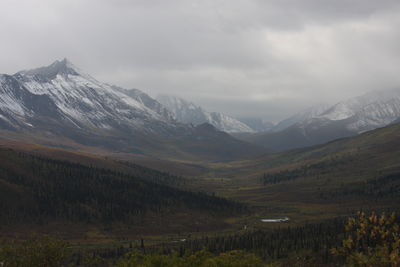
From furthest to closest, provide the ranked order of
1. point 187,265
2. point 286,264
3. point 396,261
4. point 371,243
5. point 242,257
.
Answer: point 371,243 < point 286,264 < point 242,257 < point 187,265 < point 396,261

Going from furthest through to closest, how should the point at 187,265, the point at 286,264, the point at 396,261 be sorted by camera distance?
1. the point at 286,264
2. the point at 187,265
3. the point at 396,261

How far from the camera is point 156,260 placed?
11331 centimetres

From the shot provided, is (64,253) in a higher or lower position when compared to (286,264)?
higher

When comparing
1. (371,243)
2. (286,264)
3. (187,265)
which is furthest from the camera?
(371,243)

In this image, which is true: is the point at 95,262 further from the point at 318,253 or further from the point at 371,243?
the point at 371,243

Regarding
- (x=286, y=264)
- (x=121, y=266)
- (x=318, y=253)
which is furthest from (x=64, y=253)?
(x=318, y=253)

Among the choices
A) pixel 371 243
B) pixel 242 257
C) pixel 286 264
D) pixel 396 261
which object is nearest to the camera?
pixel 396 261

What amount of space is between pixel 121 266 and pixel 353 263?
192ft

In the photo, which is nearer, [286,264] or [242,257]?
[242,257]

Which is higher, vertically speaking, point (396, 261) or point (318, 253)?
point (396, 261)

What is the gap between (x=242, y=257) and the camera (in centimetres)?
12769

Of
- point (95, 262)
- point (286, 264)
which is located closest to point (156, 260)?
point (95, 262)

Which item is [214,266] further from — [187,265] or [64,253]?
[64,253]

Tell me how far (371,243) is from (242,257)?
3679 inches
